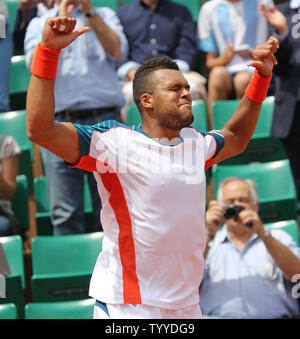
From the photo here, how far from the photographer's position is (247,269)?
3.83 m

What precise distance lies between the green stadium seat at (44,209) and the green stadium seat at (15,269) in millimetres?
598

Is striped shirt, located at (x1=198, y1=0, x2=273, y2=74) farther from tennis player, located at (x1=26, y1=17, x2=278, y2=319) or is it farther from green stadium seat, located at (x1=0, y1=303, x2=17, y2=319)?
tennis player, located at (x1=26, y1=17, x2=278, y2=319)

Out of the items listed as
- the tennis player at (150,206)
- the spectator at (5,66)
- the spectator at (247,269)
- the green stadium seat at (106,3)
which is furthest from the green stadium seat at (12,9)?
the tennis player at (150,206)

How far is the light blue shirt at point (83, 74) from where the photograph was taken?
13.5 ft

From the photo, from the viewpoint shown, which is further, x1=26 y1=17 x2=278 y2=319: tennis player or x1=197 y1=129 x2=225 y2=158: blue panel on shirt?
x1=197 y1=129 x2=225 y2=158: blue panel on shirt

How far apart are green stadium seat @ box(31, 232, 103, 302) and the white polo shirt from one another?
4.85 ft

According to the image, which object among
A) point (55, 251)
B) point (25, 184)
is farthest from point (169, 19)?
point (55, 251)

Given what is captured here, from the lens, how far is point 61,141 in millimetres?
2326

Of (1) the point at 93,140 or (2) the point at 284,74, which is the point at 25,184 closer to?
(2) the point at 284,74

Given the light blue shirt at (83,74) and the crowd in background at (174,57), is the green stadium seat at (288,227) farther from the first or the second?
the light blue shirt at (83,74)

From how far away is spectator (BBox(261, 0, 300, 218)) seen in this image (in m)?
4.07

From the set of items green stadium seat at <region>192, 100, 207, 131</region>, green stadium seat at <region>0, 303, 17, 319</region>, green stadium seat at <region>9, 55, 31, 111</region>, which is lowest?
green stadium seat at <region>0, 303, 17, 319</region>

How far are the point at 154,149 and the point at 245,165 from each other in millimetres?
2396

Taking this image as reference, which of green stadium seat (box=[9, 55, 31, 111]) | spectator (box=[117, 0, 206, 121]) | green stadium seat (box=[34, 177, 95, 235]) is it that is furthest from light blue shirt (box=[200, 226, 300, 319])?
green stadium seat (box=[9, 55, 31, 111])
